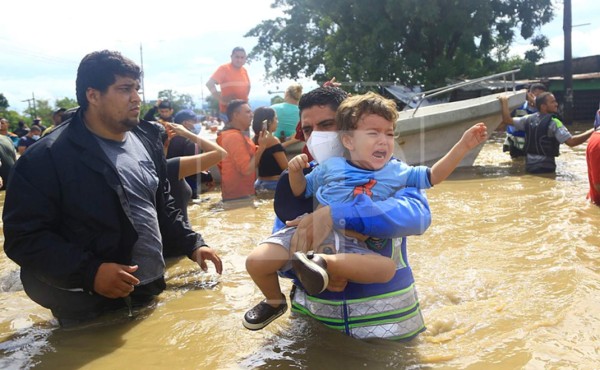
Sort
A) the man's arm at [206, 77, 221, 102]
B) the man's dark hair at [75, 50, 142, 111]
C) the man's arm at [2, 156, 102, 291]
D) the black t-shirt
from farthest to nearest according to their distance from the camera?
the man's arm at [206, 77, 221, 102]
the black t-shirt
the man's dark hair at [75, 50, 142, 111]
the man's arm at [2, 156, 102, 291]

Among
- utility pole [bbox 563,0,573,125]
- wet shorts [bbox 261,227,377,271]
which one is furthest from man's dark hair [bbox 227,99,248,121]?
utility pole [bbox 563,0,573,125]

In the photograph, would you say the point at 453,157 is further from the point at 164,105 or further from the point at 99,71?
the point at 164,105

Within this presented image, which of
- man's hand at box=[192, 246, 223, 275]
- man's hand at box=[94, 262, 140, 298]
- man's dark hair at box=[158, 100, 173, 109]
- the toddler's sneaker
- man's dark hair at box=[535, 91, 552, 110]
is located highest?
man's dark hair at box=[158, 100, 173, 109]

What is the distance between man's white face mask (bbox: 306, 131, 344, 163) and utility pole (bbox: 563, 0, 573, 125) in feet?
56.4

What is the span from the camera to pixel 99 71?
9.34 ft

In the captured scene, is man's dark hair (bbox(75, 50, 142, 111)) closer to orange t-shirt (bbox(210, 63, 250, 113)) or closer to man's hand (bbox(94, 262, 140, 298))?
man's hand (bbox(94, 262, 140, 298))

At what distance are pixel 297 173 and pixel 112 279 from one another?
3.59 ft

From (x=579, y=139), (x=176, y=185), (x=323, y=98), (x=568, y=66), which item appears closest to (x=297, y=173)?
(x=323, y=98)

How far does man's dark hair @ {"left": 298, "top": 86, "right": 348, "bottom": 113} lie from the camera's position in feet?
8.09

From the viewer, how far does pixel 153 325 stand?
2934mm

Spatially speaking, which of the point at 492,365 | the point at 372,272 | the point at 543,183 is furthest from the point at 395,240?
the point at 543,183

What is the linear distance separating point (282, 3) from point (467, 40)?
374 inches

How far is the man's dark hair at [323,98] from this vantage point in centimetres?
247

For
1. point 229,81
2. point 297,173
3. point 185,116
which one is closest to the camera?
point 297,173
